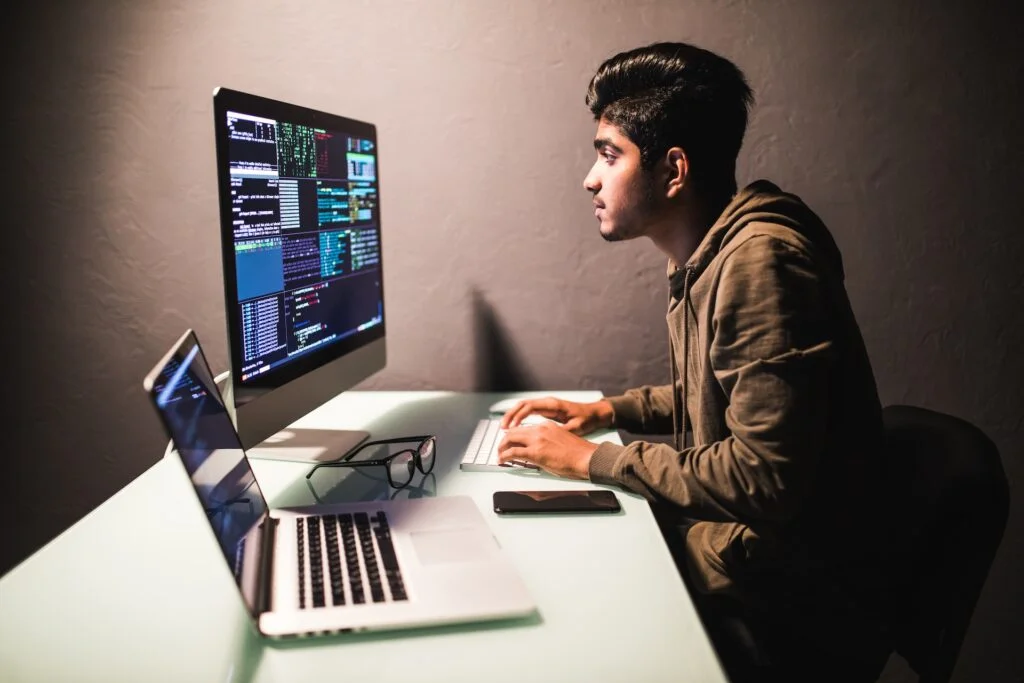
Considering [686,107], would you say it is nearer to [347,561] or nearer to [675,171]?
[675,171]

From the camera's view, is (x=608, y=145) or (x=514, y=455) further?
(x=608, y=145)

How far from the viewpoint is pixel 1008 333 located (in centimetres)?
184

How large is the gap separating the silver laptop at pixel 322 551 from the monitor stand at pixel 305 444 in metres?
0.33

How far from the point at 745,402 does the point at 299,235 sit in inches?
31.0

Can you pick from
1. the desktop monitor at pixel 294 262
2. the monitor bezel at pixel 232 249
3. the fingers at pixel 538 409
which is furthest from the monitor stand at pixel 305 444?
the fingers at pixel 538 409

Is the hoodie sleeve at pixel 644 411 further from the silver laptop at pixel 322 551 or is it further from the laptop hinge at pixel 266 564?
the laptop hinge at pixel 266 564

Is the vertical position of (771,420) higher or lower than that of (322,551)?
higher

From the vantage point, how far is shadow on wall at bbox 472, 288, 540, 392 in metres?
1.94

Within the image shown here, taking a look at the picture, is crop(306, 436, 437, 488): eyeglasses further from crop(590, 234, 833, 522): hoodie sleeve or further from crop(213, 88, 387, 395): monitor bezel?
crop(590, 234, 833, 522): hoodie sleeve

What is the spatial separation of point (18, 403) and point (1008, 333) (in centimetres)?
240

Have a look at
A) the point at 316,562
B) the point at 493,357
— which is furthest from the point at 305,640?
the point at 493,357

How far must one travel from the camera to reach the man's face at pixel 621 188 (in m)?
1.37

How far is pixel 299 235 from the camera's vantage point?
137cm

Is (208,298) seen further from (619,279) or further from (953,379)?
(953,379)
